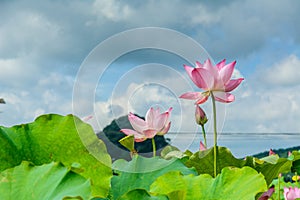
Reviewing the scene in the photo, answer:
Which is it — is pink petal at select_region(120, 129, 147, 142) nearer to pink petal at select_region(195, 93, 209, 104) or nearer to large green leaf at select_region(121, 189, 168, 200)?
pink petal at select_region(195, 93, 209, 104)

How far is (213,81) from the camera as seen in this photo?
142cm

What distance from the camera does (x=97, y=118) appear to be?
51.5 inches

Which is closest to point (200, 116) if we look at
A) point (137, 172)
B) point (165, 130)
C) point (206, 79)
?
point (165, 130)

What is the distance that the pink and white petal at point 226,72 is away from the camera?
141cm

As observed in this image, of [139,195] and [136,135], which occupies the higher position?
[136,135]

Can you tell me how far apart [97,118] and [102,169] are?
0.22 meters

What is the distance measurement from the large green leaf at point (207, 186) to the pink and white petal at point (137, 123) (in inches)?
19.7

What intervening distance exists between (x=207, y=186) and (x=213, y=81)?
0.44 meters

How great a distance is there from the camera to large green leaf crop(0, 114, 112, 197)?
1148 mm

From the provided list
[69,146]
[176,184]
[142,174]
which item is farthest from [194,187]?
[69,146]

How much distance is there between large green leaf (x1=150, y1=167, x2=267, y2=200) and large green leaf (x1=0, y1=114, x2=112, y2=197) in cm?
17

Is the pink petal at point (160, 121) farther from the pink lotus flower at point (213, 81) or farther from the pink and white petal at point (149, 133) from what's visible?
the pink lotus flower at point (213, 81)

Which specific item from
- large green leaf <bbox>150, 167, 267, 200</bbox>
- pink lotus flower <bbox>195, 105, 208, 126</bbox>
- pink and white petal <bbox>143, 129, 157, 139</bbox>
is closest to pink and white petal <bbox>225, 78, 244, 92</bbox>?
pink lotus flower <bbox>195, 105, 208, 126</bbox>

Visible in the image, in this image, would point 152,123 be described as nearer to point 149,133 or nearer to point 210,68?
point 149,133
